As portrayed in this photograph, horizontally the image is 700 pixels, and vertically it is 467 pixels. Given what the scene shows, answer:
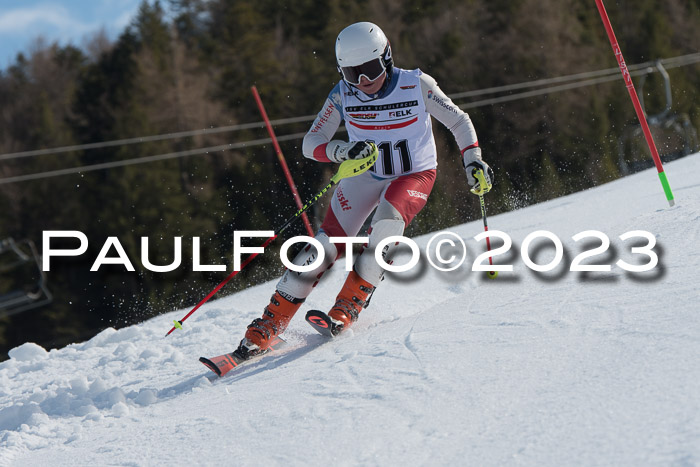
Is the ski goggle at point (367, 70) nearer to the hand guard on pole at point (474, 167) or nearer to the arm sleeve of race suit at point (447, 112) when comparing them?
the arm sleeve of race suit at point (447, 112)

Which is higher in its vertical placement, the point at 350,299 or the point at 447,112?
the point at 447,112

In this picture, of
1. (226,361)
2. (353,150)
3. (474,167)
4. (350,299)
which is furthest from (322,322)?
(474,167)

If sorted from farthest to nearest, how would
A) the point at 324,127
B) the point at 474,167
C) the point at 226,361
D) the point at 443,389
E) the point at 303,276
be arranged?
the point at 324,127 → the point at 474,167 → the point at 303,276 → the point at 226,361 → the point at 443,389

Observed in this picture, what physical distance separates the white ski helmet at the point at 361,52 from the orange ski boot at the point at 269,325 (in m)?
1.19

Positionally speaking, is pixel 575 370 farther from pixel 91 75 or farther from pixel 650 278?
pixel 91 75

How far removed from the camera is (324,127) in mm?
4160

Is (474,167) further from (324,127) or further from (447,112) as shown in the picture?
(324,127)

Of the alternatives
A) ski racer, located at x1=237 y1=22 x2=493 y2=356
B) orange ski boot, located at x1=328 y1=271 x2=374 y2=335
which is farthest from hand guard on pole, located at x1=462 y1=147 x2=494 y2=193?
orange ski boot, located at x1=328 y1=271 x2=374 y2=335

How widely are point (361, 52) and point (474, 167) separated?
2.80 feet

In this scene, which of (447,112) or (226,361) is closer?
(226,361)

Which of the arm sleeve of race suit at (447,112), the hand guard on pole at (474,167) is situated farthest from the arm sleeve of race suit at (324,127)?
the hand guard on pole at (474,167)

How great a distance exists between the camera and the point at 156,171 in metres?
28.1

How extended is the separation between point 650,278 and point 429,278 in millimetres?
2308

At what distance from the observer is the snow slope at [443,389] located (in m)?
1.93
